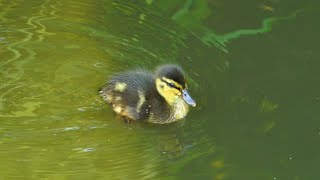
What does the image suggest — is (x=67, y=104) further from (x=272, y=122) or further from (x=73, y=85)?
(x=272, y=122)

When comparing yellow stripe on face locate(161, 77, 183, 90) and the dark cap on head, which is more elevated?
the dark cap on head

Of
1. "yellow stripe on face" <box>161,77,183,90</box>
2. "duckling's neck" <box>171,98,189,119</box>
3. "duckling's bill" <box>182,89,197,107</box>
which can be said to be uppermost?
"yellow stripe on face" <box>161,77,183,90</box>

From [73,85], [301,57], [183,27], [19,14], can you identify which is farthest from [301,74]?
[19,14]

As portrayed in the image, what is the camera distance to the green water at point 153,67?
3363 mm

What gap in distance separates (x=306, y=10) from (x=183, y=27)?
2.47ft

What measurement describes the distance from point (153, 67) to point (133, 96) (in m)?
0.43

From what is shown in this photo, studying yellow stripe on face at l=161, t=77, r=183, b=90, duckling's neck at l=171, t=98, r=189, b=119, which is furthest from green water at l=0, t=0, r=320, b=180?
yellow stripe on face at l=161, t=77, r=183, b=90

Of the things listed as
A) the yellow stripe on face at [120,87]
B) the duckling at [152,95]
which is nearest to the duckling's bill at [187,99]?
the duckling at [152,95]

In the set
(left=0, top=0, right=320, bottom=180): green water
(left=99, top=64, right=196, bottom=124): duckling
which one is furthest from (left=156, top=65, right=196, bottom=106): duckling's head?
(left=0, top=0, right=320, bottom=180): green water

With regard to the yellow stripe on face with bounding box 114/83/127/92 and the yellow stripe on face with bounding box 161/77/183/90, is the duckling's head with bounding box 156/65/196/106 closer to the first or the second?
the yellow stripe on face with bounding box 161/77/183/90

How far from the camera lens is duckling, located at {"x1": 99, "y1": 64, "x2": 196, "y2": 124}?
12.6ft

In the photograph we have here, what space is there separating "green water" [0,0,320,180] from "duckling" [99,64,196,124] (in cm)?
6

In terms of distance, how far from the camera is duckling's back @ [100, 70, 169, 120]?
3848mm

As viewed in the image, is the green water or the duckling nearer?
the green water
